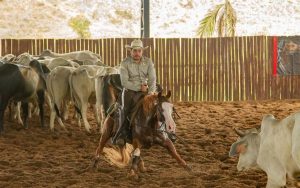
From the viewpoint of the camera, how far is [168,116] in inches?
284

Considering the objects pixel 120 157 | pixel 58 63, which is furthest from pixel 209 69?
pixel 120 157

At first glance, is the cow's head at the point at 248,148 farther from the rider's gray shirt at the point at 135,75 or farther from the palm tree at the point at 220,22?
the palm tree at the point at 220,22

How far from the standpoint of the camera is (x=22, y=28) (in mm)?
37062

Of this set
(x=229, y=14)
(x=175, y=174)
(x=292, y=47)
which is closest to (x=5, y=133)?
(x=175, y=174)

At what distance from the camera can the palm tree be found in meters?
21.4

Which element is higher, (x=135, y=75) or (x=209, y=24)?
(x=209, y=24)

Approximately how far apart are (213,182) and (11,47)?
43.2ft

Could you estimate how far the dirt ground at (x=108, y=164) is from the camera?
7625mm

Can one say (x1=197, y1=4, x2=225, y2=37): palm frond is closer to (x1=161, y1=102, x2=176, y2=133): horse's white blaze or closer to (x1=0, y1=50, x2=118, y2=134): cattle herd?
(x1=0, y1=50, x2=118, y2=134): cattle herd

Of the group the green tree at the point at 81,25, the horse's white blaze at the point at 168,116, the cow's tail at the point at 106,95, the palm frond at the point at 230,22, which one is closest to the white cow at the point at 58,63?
the cow's tail at the point at 106,95

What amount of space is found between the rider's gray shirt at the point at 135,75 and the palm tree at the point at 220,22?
44.5ft

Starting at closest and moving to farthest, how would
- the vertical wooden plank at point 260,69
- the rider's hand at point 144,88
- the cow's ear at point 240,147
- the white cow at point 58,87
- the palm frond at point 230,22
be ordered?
the cow's ear at point 240,147
the rider's hand at point 144,88
the white cow at point 58,87
the vertical wooden plank at point 260,69
the palm frond at point 230,22

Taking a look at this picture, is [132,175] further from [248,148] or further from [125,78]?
[248,148]

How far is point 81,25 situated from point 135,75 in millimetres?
28191
